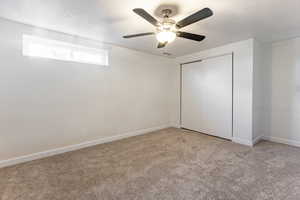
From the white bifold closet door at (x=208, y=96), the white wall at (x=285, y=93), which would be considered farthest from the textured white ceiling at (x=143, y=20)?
the white bifold closet door at (x=208, y=96)

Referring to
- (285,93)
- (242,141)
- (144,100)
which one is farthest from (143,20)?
(285,93)

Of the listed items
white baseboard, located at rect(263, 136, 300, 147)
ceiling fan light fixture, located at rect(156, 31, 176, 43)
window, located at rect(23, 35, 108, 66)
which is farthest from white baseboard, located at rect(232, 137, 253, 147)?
window, located at rect(23, 35, 108, 66)

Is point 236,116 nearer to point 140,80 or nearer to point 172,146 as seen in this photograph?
point 172,146

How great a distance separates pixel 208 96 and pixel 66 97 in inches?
130

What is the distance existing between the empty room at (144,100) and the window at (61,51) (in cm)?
2

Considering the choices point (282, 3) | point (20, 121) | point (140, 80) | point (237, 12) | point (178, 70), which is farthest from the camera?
point (178, 70)

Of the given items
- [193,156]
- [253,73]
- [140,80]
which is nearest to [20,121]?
[140,80]

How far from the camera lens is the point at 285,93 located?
10.8 ft

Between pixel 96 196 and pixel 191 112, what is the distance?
10.9 feet

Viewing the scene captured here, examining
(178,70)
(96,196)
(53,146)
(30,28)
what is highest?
(30,28)

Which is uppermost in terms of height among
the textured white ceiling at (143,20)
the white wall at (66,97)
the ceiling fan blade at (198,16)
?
the textured white ceiling at (143,20)

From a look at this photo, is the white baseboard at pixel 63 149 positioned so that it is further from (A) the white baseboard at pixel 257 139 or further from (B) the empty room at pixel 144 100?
(A) the white baseboard at pixel 257 139

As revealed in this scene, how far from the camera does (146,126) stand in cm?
425

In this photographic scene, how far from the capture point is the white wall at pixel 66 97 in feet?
7.76
